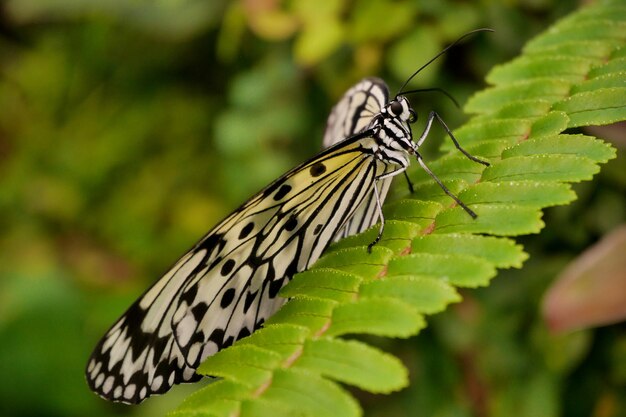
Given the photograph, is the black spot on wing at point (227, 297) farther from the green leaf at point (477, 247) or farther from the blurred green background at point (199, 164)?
the blurred green background at point (199, 164)

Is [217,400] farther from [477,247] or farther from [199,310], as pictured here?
[477,247]

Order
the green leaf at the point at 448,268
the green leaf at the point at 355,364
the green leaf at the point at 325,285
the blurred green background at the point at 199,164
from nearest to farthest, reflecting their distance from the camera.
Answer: the green leaf at the point at 355,364, the green leaf at the point at 448,268, the green leaf at the point at 325,285, the blurred green background at the point at 199,164

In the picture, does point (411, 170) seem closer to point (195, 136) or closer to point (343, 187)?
point (343, 187)

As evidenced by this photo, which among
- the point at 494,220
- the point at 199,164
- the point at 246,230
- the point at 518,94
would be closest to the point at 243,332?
the point at 246,230

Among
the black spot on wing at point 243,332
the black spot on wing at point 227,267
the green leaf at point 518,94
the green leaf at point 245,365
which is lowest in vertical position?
the green leaf at point 245,365

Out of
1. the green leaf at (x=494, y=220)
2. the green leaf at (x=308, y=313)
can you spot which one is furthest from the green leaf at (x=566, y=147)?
the green leaf at (x=308, y=313)

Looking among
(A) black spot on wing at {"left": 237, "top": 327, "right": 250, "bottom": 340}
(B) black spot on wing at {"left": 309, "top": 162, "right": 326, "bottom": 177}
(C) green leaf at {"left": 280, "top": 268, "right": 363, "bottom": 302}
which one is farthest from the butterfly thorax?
(A) black spot on wing at {"left": 237, "top": 327, "right": 250, "bottom": 340}

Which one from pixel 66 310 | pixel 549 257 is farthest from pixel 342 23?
pixel 66 310
